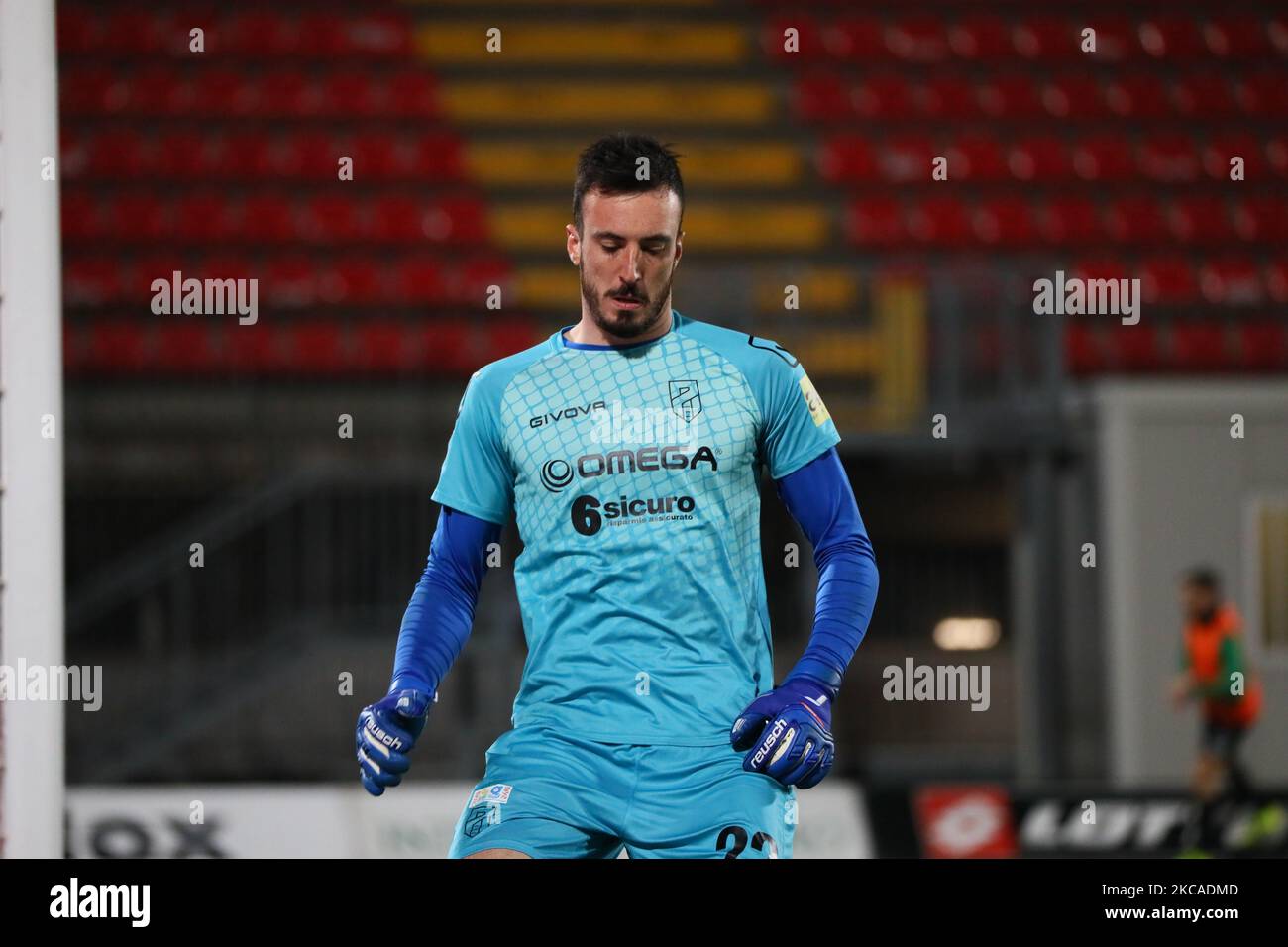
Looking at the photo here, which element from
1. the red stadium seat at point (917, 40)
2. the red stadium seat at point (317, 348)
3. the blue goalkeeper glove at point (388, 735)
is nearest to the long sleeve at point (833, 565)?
the blue goalkeeper glove at point (388, 735)

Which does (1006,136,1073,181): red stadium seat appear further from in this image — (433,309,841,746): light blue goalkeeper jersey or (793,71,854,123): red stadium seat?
(433,309,841,746): light blue goalkeeper jersey

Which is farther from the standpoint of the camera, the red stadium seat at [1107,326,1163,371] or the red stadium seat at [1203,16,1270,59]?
the red stadium seat at [1203,16,1270,59]

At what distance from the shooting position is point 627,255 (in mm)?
2650

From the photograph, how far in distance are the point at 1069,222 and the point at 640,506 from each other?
8.07 meters

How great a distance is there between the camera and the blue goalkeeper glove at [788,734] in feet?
8.38

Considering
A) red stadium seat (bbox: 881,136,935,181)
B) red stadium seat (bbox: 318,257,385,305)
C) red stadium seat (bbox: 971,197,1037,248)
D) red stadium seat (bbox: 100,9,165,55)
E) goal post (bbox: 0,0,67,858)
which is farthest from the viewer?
red stadium seat (bbox: 881,136,935,181)

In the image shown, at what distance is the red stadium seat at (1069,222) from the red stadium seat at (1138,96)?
84cm

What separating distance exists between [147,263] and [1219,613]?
5.68 m

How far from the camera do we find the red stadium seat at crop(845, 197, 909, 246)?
1045 cm

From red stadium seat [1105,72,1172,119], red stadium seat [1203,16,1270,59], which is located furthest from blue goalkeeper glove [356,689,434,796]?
red stadium seat [1203,16,1270,59]

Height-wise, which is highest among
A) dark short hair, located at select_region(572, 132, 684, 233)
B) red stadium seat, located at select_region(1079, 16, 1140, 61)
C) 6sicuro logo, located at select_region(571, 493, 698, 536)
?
red stadium seat, located at select_region(1079, 16, 1140, 61)

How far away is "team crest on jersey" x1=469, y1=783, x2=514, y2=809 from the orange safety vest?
17.9 ft

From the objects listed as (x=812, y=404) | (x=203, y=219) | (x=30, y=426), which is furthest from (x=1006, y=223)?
(x=30, y=426)
